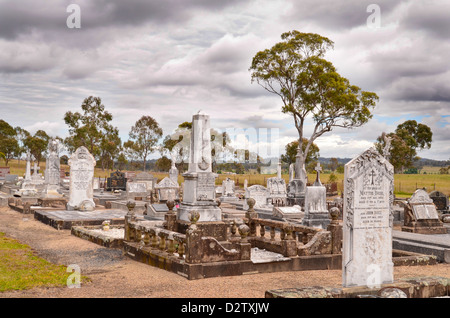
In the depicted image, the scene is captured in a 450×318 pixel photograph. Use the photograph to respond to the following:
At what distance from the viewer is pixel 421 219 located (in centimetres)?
1620

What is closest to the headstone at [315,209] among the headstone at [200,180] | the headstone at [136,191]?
the headstone at [200,180]

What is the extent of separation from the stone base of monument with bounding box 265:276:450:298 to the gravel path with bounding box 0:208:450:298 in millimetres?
1771

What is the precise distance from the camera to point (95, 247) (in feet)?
42.1

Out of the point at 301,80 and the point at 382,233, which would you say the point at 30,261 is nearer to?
the point at 382,233

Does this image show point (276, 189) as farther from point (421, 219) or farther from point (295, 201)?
point (421, 219)

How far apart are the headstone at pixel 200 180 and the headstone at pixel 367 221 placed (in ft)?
19.4

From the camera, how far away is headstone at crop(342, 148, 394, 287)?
24.5 ft

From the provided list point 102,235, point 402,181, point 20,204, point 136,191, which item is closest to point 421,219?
point 102,235

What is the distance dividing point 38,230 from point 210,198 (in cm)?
717

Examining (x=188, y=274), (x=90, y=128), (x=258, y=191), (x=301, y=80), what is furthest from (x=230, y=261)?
(x=90, y=128)

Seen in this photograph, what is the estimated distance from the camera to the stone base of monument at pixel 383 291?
19.3 feet

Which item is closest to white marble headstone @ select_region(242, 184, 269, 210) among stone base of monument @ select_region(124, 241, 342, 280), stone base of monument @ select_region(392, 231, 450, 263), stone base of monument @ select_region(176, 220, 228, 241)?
stone base of monument @ select_region(392, 231, 450, 263)

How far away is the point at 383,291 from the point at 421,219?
36.2 feet

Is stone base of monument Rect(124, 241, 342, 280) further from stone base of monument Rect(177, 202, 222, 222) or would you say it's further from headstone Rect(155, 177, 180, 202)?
headstone Rect(155, 177, 180, 202)
